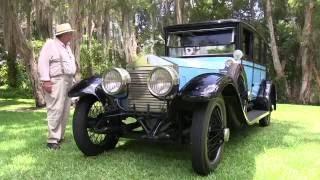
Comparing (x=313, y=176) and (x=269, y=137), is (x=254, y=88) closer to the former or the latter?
(x=269, y=137)

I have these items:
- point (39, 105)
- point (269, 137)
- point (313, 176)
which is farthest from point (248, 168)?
point (39, 105)

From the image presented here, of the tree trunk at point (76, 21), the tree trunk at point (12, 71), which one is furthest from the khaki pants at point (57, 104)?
the tree trunk at point (12, 71)

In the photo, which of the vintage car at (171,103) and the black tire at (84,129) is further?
the black tire at (84,129)

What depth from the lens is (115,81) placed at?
546cm

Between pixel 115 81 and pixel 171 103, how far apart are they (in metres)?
0.79

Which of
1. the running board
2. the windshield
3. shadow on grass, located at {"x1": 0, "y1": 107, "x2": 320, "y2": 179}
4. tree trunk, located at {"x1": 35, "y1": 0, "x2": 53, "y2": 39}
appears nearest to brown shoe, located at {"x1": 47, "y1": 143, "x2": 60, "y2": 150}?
shadow on grass, located at {"x1": 0, "y1": 107, "x2": 320, "y2": 179}

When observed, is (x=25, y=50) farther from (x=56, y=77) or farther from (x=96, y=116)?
(x=96, y=116)

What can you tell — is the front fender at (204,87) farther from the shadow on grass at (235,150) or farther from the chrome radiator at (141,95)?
the shadow on grass at (235,150)

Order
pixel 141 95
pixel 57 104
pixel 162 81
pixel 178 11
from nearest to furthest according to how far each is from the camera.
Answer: pixel 162 81, pixel 141 95, pixel 57 104, pixel 178 11

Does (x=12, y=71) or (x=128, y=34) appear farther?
(x=12, y=71)

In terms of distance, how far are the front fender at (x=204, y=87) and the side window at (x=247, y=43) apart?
2.36 meters

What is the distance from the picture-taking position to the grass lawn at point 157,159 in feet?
16.5

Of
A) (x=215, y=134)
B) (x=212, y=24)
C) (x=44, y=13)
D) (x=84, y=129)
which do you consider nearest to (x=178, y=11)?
(x=44, y=13)

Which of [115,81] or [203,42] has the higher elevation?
[203,42]
